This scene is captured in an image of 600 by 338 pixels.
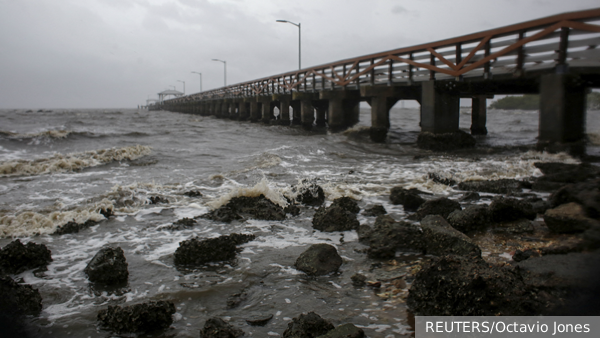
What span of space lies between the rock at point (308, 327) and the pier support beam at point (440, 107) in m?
11.9

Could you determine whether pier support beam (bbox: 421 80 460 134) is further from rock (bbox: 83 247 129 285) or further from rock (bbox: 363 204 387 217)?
rock (bbox: 83 247 129 285)

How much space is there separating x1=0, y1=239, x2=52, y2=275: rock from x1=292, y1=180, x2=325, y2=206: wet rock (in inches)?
145

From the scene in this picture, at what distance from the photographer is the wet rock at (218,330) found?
8.08 feet

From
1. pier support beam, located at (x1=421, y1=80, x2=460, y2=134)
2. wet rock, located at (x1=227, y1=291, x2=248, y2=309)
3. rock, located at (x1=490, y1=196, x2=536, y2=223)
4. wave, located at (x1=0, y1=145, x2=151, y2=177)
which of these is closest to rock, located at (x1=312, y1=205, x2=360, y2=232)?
rock, located at (x1=490, y1=196, x2=536, y2=223)

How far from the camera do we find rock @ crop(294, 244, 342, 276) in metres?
3.52

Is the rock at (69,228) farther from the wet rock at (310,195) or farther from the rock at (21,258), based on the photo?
the wet rock at (310,195)

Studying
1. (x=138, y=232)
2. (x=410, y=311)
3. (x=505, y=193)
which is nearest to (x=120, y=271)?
(x=138, y=232)

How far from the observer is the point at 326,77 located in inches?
827

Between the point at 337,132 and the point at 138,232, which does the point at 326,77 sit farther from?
the point at 138,232

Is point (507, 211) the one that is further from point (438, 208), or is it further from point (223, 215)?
point (223, 215)

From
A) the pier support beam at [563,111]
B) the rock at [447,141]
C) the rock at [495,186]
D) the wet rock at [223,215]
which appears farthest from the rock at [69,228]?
the rock at [447,141]

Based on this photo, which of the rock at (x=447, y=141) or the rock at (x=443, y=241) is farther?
the rock at (x=447, y=141)

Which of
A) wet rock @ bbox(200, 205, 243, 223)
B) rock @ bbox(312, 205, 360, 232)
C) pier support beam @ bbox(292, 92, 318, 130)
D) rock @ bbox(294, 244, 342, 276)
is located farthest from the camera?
pier support beam @ bbox(292, 92, 318, 130)

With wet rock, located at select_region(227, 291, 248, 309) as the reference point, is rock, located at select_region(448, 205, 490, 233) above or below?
above
